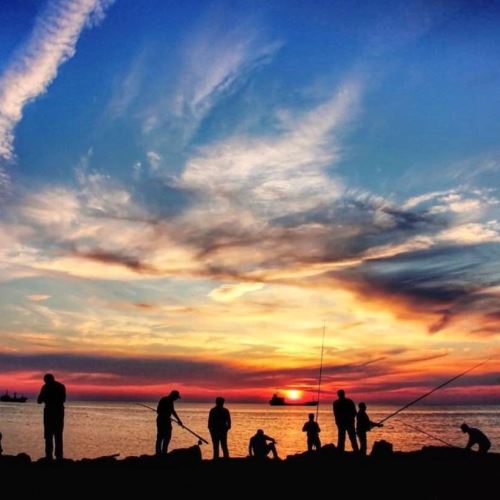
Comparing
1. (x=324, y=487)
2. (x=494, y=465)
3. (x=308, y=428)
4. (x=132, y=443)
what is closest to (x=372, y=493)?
(x=324, y=487)

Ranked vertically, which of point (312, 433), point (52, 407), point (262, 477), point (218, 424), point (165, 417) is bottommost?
point (262, 477)

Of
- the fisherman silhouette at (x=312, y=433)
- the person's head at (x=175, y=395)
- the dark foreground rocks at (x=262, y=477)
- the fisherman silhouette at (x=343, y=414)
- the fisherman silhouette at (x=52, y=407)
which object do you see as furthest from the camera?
the fisherman silhouette at (x=312, y=433)

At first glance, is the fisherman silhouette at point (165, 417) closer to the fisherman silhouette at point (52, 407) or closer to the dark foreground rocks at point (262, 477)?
the dark foreground rocks at point (262, 477)

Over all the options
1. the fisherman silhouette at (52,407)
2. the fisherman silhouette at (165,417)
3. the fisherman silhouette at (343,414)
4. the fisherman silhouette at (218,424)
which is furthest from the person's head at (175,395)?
the fisherman silhouette at (343,414)

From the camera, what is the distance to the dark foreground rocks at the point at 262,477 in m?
11.9

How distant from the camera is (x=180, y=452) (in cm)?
1575

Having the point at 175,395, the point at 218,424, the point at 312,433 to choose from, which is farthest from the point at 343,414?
the point at 175,395

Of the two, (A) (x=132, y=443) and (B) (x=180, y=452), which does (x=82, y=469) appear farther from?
(A) (x=132, y=443)

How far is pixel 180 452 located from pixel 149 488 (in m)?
3.88

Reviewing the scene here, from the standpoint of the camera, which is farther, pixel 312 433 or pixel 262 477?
pixel 312 433

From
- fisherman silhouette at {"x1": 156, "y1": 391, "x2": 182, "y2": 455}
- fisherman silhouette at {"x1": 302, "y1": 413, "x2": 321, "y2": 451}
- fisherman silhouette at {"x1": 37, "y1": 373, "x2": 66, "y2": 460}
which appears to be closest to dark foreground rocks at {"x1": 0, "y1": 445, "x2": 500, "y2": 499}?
fisherman silhouette at {"x1": 37, "y1": 373, "x2": 66, "y2": 460}

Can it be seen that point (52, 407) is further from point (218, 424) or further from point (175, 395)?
point (218, 424)

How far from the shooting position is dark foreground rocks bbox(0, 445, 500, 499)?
11891 millimetres

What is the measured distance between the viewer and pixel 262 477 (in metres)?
13.9
